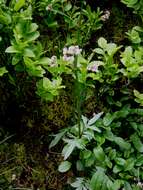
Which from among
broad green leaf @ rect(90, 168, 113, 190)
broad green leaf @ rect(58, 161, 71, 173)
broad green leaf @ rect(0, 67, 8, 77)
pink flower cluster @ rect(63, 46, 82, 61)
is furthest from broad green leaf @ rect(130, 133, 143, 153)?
broad green leaf @ rect(0, 67, 8, 77)

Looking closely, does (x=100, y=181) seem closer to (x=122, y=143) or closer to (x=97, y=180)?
(x=97, y=180)

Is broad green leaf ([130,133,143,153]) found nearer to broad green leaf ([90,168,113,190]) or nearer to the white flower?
broad green leaf ([90,168,113,190])

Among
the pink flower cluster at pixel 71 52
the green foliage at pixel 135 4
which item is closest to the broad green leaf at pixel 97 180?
the pink flower cluster at pixel 71 52

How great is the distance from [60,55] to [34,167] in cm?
63

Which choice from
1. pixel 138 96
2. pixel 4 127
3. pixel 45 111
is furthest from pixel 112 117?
pixel 4 127

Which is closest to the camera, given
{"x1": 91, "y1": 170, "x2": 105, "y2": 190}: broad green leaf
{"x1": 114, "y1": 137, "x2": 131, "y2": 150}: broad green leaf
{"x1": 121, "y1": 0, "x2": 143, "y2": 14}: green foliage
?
{"x1": 91, "y1": 170, "x2": 105, "y2": 190}: broad green leaf

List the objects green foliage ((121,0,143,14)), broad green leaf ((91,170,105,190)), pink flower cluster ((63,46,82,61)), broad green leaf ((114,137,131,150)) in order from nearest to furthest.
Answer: pink flower cluster ((63,46,82,61)), broad green leaf ((91,170,105,190)), broad green leaf ((114,137,131,150)), green foliage ((121,0,143,14))

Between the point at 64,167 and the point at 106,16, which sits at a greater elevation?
the point at 106,16

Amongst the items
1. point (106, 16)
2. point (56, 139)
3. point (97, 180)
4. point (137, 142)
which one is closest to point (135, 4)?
point (106, 16)

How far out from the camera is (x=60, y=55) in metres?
2.57

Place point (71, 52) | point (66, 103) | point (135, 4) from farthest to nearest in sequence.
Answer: point (135, 4)
point (66, 103)
point (71, 52)

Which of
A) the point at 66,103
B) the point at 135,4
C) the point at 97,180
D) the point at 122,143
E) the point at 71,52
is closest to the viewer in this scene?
the point at 71,52

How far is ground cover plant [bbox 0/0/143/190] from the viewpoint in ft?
7.38

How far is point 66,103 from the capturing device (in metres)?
2.50
